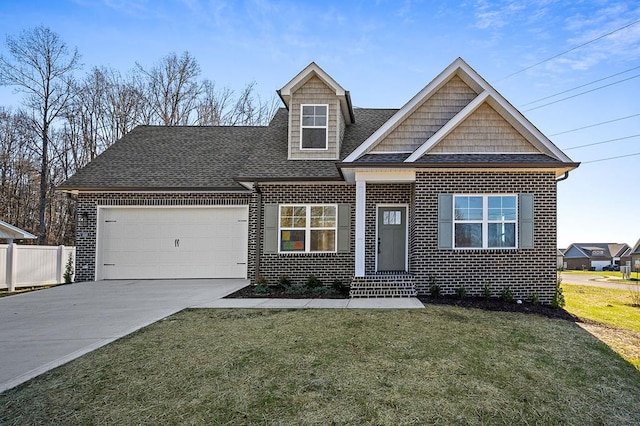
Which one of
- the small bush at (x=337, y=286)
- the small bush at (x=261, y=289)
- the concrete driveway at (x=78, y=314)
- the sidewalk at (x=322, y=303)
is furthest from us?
the small bush at (x=337, y=286)

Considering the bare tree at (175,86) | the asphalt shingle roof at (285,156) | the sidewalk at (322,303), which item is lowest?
the sidewalk at (322,303)

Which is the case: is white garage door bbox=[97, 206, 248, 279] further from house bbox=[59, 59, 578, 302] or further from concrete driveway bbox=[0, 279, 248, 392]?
concrete driveway bbox=[0, 279, 248, 392]

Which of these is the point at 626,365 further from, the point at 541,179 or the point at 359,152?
the point at 359,152

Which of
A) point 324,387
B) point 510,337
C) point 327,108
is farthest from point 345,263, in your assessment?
point 324,387

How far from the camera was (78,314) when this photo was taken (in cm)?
841

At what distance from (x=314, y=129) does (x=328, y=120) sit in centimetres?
52

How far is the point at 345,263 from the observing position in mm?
A: 12047

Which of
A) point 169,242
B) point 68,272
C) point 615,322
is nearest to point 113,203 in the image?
point 169,242

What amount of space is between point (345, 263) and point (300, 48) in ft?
33.4

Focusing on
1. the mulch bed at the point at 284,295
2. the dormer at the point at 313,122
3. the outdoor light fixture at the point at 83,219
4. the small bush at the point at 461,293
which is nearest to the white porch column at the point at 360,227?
the mulch bed at the point at 284,295

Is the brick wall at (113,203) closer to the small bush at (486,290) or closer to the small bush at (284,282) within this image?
the small bush at (284,282)

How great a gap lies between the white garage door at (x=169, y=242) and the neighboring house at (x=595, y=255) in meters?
75.0

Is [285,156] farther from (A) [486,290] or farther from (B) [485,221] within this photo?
(A) [486,290]

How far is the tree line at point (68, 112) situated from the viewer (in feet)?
73.7
